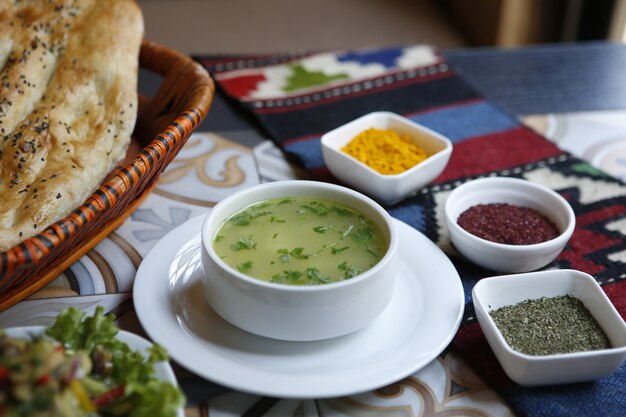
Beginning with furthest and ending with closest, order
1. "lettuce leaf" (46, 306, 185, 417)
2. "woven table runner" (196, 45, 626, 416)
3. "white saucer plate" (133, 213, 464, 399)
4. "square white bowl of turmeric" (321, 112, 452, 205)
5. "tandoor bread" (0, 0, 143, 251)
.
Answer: "square white bowl of turmeric" (321, 112, 452, 205) < "tandoor bread" (0, 0, 143, 251) < "woven table runner" (196, 45, 626, 416) < "white saucer plate" (133, 213, 464, 399) < "lettuce leaf" (46, 306, 185, 417)

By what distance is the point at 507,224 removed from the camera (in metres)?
Answer: 1.54

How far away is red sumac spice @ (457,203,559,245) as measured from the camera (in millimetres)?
1492

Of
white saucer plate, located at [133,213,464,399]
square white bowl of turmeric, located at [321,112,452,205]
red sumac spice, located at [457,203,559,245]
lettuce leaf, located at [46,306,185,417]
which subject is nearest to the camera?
lettuce leaf, located at [46,306,185,417]

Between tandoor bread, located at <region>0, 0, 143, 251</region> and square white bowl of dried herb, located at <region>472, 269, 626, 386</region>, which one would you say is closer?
square white bowl of dried herb, located at <region>472, 269, 626, 386</region>

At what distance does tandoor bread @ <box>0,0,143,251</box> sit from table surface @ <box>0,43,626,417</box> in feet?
0.55

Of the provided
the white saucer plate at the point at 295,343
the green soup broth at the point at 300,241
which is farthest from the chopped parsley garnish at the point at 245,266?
the white saucer plate at the point at 295,343

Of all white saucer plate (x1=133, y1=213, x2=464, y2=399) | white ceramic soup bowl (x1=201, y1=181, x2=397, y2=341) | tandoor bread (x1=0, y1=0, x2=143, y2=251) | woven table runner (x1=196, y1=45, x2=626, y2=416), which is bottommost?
woven table runner (x1=196, y1=45, x2=626, y2=416)

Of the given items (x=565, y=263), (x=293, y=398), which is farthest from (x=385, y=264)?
(x=565, y=263)

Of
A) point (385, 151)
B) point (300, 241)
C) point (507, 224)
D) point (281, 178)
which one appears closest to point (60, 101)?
point (281, 178)

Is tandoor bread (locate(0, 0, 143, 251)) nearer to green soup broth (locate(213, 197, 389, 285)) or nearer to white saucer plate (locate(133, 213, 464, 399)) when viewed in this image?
white saucer plate (locate(133, 213, 464, 399))

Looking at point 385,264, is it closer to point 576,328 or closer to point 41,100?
point 576,328

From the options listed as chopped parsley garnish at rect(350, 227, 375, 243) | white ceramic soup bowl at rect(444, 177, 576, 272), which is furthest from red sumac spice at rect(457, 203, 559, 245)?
chopped parsley garnish at rect(350, 227, 375, 243)

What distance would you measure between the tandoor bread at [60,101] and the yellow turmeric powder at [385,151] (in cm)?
56

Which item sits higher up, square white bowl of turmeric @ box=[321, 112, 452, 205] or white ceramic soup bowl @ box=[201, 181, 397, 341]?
white ceramic soup bowl @ box=[201, 181, 397, 341]
